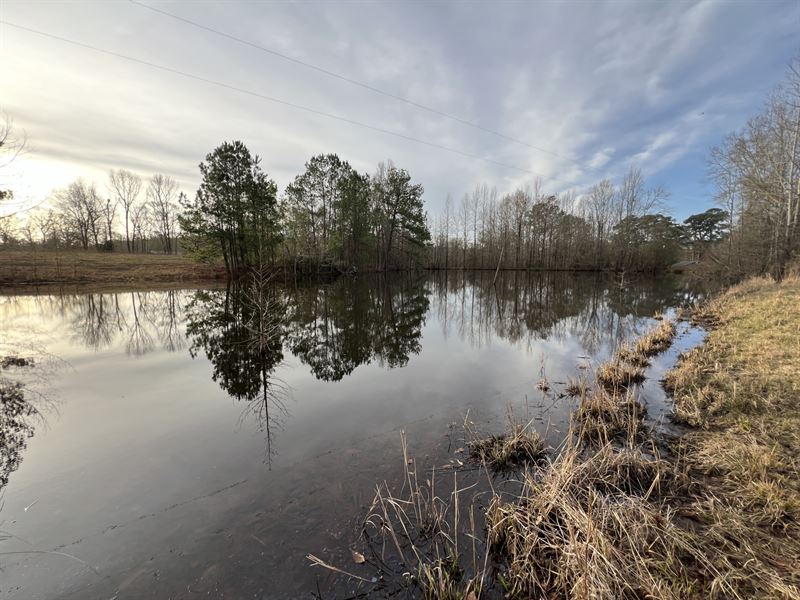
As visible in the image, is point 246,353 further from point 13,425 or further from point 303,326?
point 13,425

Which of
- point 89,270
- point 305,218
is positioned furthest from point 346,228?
point 89,270

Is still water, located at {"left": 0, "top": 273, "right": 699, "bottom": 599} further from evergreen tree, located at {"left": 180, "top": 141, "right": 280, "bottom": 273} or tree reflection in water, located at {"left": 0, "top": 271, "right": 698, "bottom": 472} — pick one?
evergreen tree, located at {"left": 180, "top": 141, "right": 280, "bottom": 273}

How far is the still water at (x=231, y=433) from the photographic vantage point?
2977mm

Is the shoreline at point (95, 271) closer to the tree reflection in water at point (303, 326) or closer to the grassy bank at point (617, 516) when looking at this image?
the tree reflection in water at point (303, 326)

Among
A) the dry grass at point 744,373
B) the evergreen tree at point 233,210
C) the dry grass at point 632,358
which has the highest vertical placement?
the evergreen tree at point 233,210

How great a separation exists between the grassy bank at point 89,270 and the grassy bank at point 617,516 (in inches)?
1454

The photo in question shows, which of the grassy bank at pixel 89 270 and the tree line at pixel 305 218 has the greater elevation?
the tree line at pixel 305 218

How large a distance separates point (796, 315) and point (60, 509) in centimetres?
1670

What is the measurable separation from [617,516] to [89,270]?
42.7 m

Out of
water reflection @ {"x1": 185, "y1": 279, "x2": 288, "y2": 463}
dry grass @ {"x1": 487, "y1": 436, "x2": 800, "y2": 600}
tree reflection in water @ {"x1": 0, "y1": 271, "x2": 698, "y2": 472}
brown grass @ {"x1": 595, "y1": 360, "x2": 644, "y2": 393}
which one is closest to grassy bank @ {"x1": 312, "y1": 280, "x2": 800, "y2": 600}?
dry grass @ {"x1": 487, "y1": 436, "x2": 800, "y2": 600}

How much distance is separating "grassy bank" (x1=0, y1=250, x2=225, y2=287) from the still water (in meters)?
18.5

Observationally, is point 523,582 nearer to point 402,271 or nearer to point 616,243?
point 402,271

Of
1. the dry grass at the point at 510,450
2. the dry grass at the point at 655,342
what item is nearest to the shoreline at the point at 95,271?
the dry grass at the point at 655,342

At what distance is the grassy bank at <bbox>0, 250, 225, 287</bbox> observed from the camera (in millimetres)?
26469
